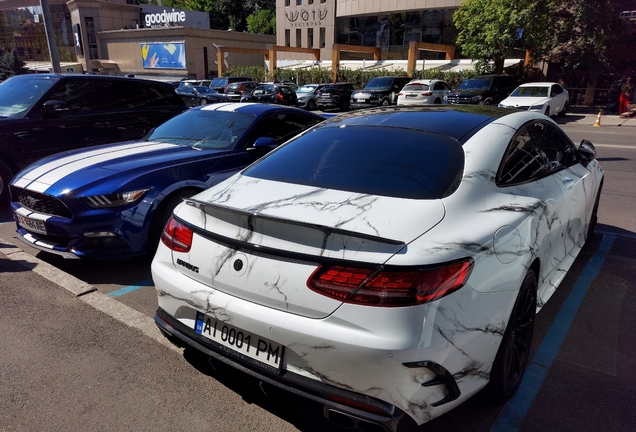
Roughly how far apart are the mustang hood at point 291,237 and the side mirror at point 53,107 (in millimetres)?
5288

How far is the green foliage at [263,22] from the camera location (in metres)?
67.7

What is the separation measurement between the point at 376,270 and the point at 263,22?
72.6 m

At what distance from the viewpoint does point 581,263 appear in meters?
4.72

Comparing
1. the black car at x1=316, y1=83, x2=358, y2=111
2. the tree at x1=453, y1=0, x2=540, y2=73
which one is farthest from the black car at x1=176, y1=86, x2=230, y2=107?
the tree at x1=453, y1=0, x2=540, y2=73

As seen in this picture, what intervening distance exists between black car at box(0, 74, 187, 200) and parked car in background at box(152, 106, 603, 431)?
5116mm

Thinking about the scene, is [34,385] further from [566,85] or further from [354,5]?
[354,5]

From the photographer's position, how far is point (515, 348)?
8.82ft

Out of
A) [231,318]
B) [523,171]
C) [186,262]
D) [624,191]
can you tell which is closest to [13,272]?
[186,262]

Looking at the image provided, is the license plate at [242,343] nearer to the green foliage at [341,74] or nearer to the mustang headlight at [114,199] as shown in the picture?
the mustang headlight at [114,199]

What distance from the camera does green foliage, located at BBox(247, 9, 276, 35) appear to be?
67688 mm

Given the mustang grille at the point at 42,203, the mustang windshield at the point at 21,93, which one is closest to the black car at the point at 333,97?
the mustang windshield at the point at 21,93

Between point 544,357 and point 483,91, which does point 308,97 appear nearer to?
point 483,91

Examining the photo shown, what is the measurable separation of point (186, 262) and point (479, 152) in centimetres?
180

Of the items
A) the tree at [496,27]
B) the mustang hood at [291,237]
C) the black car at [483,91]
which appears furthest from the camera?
the tree at [496,27]
